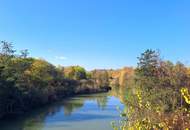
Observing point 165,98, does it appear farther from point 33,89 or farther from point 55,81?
point 55,81

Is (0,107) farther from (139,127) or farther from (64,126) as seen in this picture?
(139,127)

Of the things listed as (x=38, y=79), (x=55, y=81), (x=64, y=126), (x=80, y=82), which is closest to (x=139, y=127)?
(x=64, y=126)

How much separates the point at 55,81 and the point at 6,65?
67.6ft

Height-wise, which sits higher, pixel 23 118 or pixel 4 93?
pixel 4 93

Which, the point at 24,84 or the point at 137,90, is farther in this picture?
the point at 24,84

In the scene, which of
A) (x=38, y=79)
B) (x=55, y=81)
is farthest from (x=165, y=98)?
(x=55, y=81)

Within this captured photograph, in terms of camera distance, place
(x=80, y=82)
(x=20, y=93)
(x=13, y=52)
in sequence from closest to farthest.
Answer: (x=20, y=93)
(x=13, y=52)
(x=80, y=82)

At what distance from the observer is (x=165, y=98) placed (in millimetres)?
16938

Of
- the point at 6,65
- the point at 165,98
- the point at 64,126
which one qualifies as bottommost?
the point at 64,126

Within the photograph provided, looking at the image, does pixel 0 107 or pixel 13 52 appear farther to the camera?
pixel 13 52

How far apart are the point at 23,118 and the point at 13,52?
846 cm

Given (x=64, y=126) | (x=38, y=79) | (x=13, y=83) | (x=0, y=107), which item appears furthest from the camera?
(x=38, y=79)

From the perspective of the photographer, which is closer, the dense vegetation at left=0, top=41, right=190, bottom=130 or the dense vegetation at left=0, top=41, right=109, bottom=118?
the dense vegetation at left=0, top=41, right=190, bottom=130

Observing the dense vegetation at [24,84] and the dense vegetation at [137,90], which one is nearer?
the dense vegetation at [137,90]
